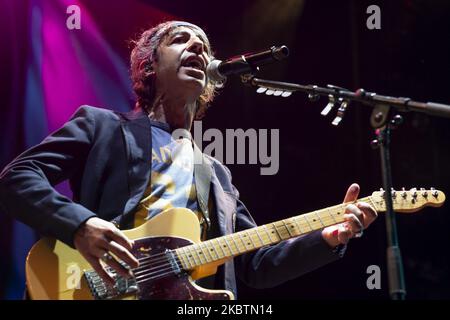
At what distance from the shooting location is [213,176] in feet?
9.29

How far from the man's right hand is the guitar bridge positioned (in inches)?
2.5

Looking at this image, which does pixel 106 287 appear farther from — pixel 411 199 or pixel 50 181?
pixel 411 199

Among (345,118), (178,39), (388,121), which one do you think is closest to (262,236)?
(388,121)

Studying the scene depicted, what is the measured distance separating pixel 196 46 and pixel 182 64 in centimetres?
13

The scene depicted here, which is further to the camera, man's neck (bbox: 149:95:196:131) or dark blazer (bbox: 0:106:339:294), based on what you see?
man's neck (bbox: 149:95:196:131)

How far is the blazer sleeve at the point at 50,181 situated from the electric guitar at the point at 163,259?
106mm

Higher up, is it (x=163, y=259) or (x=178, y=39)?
(x=178, y=39)

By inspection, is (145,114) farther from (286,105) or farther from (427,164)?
(427,164)

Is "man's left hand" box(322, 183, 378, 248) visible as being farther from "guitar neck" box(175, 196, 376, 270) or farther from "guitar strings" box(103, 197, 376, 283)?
"guitar strings" box(103, 197, 376, 283)

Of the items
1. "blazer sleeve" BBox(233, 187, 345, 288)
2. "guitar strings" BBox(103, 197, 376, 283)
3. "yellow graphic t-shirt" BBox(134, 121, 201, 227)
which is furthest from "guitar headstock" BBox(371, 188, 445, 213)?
"guitar strings" BBox(103, 197, 376, 283)

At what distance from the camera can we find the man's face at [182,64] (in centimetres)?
287

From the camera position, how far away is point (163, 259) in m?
2.23

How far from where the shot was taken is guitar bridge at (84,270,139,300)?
208cm
